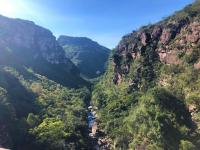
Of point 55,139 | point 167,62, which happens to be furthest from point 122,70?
point 55,139

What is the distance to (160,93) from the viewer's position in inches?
4035

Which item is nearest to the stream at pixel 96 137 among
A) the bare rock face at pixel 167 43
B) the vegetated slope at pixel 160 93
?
the vegetated slope at pixel 160 93

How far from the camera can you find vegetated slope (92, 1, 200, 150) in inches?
3460

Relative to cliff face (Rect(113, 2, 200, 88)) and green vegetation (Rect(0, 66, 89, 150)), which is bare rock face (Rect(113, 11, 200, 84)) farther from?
green vegetation (Rect(0, 66, 89, 150))

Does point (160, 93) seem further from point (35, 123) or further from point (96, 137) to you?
point (35, 123)

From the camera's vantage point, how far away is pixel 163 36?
16950 centimetres

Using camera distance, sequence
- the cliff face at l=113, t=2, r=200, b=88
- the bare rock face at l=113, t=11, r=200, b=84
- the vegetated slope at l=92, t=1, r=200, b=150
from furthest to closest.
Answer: the bare rock face at l=113, t=11, r=200, b=84 < the cliff face at l=113, t=2, r=200, b=88 < the vegetated slope at l=92, t=1, r=200, b=150

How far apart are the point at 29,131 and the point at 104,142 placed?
28.2m

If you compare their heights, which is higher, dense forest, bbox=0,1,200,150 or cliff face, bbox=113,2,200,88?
cliff face, bbox=113,2,200,88

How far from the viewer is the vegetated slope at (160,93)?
288 ft

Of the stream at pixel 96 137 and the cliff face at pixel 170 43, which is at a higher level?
the cliff face at pixel 170 43

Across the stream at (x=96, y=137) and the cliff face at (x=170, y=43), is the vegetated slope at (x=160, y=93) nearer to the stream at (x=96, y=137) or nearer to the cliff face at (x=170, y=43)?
the cliff face at (x=170, y=43)

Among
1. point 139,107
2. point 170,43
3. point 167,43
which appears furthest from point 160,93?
point 167,43

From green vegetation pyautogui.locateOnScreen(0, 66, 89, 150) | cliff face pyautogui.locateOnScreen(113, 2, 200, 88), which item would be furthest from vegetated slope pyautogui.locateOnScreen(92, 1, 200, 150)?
green vegetation pyautogui.locateOnScreen(0, 66, 89, 150)
